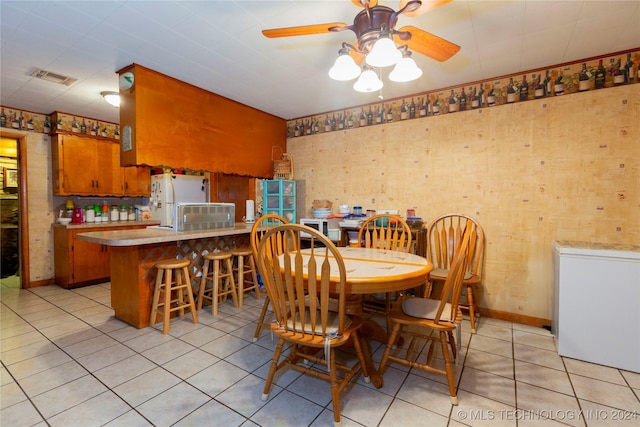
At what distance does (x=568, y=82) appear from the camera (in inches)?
110

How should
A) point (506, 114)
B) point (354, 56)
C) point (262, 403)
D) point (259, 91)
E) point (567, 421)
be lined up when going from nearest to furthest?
point (567, 421) < point (262, 403) < point (354, 56) < point (506, 114) < point (259, 91)

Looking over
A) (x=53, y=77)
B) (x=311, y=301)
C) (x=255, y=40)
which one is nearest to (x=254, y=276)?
(x=311, y=301)

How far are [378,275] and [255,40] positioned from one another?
207 cm

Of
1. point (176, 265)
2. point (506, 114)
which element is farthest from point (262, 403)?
point (506, 114)

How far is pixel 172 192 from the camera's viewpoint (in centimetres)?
440

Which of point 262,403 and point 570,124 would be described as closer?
point 262,403

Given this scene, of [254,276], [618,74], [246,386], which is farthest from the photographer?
[254,276]

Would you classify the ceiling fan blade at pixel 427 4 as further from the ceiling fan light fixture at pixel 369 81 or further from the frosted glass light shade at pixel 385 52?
the ceiling fan light fixture at pixel 369 81

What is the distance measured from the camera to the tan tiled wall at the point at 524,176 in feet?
8.62

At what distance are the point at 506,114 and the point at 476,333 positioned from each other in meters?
2.19

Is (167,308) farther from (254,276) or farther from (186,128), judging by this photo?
(186,128)

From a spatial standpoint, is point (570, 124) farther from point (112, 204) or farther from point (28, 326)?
point (112, 204)

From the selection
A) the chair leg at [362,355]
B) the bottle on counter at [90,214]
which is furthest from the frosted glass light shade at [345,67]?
the bottle on counter at [90,214]

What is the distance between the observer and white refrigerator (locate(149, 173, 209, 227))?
4391mm
